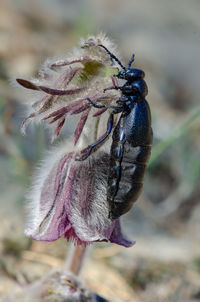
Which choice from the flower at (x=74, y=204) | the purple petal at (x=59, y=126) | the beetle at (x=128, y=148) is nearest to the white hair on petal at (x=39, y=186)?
the flower at (x=74, y=204)

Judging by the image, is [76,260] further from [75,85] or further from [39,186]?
[75,85]

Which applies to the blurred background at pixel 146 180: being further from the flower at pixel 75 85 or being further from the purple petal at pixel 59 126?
the purple petal at pixel 59 126

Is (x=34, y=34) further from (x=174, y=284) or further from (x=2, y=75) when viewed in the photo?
(x=174, y=284)

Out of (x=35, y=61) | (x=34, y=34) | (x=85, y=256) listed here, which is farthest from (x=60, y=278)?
(x=34, y=34)

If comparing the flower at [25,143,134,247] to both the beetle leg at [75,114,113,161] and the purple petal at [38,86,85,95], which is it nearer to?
the beetle leg at [75,114,113,161]

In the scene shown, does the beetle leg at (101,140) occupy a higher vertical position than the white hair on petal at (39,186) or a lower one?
higher

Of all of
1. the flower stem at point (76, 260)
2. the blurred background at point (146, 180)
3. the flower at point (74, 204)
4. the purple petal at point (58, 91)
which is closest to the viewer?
the purple petal at point (58, 91)
